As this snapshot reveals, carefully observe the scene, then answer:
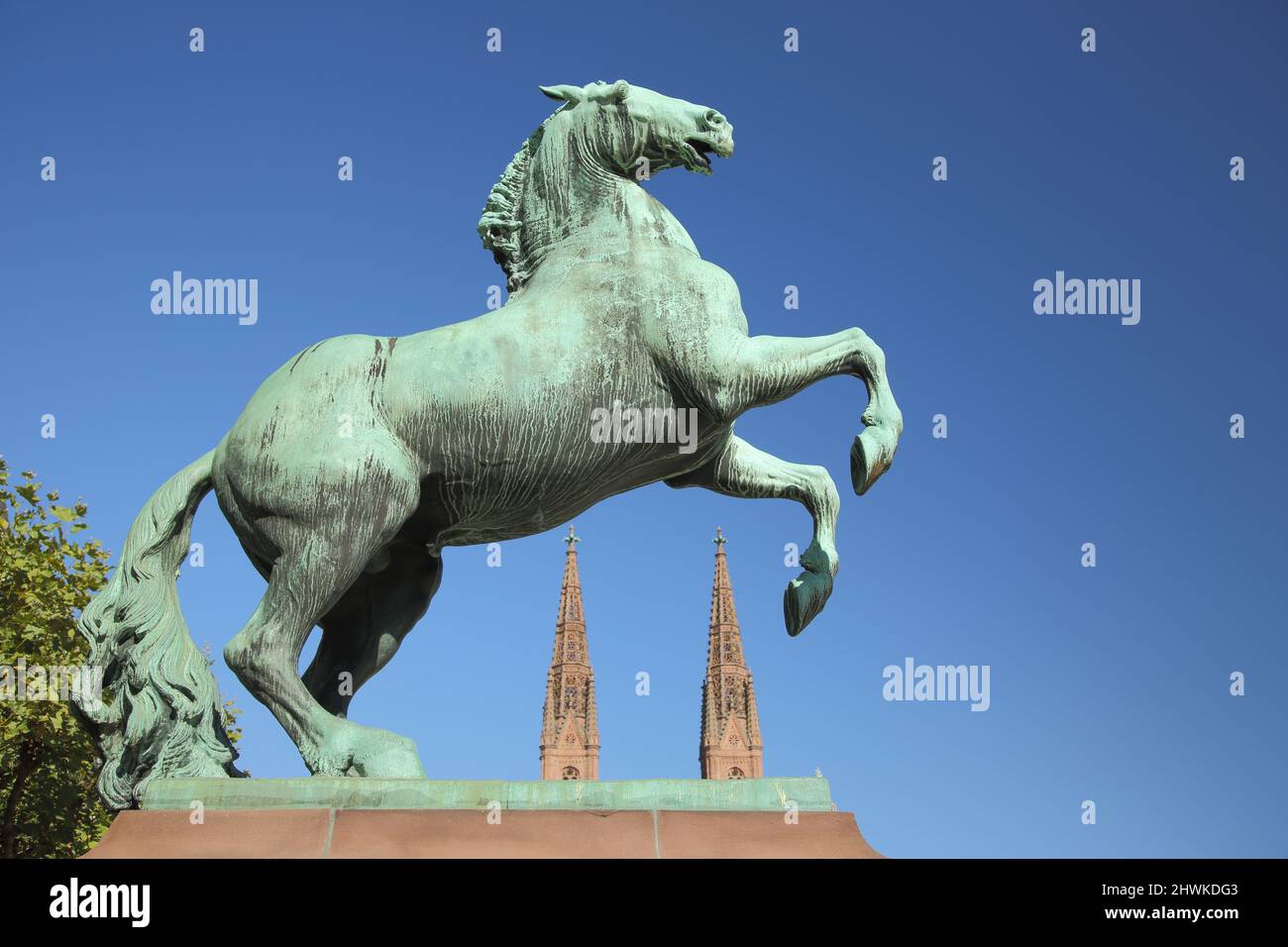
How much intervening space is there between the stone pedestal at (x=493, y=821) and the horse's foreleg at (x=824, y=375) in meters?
1.59

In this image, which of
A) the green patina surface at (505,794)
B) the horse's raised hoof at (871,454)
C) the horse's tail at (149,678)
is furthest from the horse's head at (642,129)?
the green patina surface at (505,794)

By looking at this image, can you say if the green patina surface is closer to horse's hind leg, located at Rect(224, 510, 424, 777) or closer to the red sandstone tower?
horse's hind leg, located at Rect(224, 510, 424, 777)

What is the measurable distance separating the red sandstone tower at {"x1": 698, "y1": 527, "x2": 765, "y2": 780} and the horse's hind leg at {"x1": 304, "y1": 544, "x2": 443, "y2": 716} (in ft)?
355

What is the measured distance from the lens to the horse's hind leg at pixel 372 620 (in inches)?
265

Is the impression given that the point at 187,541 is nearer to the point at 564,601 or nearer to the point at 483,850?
the point at 483,850

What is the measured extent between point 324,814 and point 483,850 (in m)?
0.69

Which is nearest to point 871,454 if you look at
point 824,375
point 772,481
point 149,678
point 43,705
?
point 824,375

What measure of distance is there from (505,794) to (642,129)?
10.9 feet

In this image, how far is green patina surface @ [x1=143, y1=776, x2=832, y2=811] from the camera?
5539mm

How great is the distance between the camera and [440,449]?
243 inches

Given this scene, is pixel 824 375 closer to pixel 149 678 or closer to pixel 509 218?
pixel 509 218
